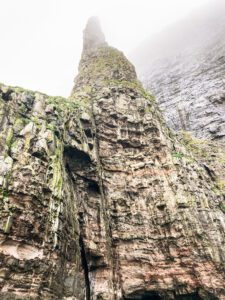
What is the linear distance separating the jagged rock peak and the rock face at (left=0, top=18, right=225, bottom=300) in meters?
16.2

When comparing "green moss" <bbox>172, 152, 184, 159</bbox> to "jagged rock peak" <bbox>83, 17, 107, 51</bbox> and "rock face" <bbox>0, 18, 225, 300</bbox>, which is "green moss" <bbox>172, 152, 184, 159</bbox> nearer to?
"rock face" <bbox>0, 18, 225, 300</bbox>

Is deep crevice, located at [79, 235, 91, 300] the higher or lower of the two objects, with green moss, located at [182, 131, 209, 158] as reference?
lower

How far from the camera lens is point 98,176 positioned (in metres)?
27.1

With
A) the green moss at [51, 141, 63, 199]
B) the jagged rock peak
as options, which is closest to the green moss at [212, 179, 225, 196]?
the green moss at [51, 141, 63, 199]

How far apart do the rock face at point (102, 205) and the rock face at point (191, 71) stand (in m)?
13.9

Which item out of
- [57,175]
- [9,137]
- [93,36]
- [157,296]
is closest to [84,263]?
[157,296]

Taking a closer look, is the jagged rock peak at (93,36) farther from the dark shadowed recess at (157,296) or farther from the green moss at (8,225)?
the dark shadowed recess at (157,296)

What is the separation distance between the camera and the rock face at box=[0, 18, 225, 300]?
18234mm

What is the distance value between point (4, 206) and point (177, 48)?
6477 centimetres

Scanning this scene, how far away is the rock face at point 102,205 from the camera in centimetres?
1823

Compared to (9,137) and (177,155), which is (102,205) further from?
(9,137)

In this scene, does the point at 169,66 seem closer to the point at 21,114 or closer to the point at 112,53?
the point at 112,53

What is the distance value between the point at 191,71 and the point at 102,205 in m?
39.0

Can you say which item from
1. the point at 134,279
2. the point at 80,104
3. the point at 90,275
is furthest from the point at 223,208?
the point at 80,104
